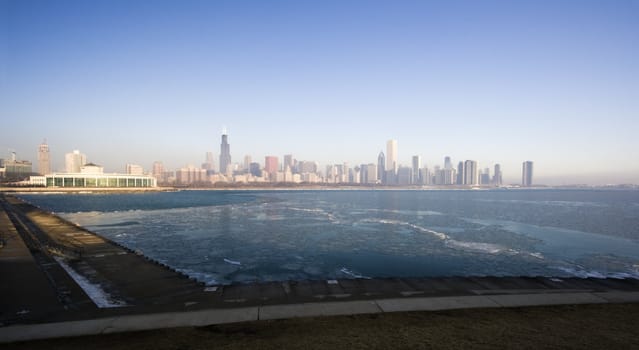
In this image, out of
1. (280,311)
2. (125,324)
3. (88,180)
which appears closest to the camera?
(125,324)

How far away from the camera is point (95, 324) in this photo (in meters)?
9.74

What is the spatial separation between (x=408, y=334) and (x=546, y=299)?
21.7 feet

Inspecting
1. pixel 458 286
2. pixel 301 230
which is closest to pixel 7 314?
pixel 458 286

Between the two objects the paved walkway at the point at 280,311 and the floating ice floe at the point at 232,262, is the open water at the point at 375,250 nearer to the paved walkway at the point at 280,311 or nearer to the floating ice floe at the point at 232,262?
the floating ice floe at the point at 232,262

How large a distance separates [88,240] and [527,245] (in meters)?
40.4

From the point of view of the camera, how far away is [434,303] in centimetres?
1166

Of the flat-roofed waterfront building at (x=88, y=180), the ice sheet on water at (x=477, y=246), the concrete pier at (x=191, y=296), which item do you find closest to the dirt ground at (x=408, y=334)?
the concrete pier at (x=191, y=296)

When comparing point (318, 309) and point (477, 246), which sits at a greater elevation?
point (318, 309)

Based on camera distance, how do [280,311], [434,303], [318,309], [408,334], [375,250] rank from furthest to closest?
[375,250] → [434,303] → [318,309] → [280,311] → [408,334]

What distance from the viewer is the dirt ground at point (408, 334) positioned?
830cm

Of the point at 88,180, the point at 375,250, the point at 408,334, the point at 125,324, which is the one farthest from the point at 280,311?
the point at 88,180

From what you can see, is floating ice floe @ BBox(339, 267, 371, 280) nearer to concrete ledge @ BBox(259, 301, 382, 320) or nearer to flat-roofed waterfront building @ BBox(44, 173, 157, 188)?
concrete ledge @ BBox(259, 301, 382, 320)

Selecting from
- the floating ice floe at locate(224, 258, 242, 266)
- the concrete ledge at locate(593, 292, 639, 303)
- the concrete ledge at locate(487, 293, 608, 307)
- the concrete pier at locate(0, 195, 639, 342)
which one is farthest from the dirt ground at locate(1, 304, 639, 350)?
the floating ice floe at locate(224, 258, 242, 266)

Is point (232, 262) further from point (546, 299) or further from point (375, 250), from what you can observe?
point (546, 299)
